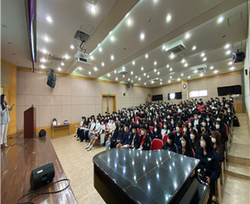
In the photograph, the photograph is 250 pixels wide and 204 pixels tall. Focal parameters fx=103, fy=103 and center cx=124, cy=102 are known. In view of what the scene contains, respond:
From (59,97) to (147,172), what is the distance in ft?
26.6

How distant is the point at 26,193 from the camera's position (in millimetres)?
1479

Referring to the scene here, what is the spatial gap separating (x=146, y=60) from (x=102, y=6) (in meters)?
4.27

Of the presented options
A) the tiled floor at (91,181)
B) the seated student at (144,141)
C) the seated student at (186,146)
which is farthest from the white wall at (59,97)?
the seated student at (186,146)

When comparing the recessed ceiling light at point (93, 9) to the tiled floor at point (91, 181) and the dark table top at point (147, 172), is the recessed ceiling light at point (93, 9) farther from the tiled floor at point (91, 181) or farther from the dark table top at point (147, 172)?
the tiled floor at point (91, 181)

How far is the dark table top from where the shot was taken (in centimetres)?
93

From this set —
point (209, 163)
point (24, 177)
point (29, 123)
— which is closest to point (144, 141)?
point (209, 163)

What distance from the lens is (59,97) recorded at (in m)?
7.49

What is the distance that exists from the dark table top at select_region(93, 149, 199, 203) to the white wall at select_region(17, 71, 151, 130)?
7.05m

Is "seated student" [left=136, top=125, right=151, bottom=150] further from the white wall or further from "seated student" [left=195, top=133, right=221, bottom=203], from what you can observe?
the white wall

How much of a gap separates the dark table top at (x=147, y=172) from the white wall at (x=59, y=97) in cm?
705

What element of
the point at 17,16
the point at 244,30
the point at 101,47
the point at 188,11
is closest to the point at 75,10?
the point at 17,16

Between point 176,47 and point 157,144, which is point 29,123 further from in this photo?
point 176,47

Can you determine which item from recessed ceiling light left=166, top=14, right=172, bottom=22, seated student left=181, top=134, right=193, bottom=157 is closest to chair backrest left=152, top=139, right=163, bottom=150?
seated student left=181, top=134, right=193, bottom=157

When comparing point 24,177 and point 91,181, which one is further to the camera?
point 91,181
